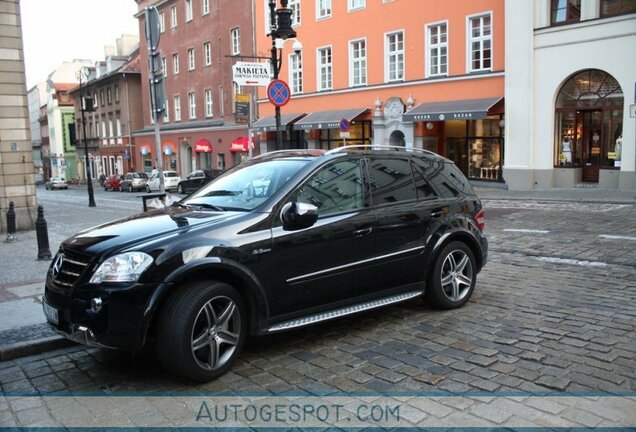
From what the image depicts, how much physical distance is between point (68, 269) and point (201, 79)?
1696 inches

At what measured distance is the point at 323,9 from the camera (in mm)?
32938

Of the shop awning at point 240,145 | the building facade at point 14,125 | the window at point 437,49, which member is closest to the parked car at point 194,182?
the shop awning at point 240,145

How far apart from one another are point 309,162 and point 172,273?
67.7 inches

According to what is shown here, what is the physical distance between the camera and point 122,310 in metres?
4.19

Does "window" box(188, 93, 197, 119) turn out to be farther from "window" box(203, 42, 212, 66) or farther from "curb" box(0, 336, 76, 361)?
"curb" box(0, 336, 76, 361)

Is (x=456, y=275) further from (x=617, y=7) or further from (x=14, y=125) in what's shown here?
(x=617, y=7)

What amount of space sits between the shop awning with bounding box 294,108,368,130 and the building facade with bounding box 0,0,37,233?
17.1 metres

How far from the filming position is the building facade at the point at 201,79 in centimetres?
4069

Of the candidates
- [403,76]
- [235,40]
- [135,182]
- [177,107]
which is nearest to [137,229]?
[403,76]

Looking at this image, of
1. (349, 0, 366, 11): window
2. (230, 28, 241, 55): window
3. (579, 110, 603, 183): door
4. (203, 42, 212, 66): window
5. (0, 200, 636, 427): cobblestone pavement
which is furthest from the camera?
(203, 42, 212, 66): window

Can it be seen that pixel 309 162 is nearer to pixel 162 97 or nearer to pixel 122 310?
pixel 122 310

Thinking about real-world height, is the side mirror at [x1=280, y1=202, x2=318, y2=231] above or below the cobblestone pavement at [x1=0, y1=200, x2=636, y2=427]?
above

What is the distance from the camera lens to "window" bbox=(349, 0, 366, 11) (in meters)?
30.3

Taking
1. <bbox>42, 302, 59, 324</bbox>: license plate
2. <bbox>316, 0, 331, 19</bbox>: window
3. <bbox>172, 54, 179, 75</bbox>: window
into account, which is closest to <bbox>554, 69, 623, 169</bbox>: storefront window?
<bbox>316, 0, 331, 19</bbox>: window
